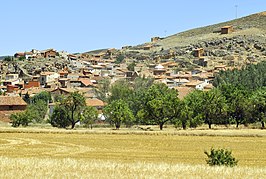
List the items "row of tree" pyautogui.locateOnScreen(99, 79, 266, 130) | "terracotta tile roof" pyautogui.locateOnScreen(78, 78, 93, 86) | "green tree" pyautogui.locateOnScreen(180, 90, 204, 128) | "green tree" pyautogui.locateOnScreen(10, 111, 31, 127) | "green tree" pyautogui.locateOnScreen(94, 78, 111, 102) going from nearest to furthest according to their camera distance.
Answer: "green tree" pyautogui.locateOnScreen(180, 90, 204, 128), "row of tree" pyautogui.locateOnScreen(99, 79, 266, 130), "green tree" pyautogui.locateOnScreen(10, 111, 31, 127), "green tree" pyautogui.locateOnScreen(94, 78, 111, 102), "terracotta tile roof" pyautogui.locateOnScreen(78, 78, 93, 86)

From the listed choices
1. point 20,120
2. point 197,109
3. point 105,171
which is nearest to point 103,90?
point 20,120

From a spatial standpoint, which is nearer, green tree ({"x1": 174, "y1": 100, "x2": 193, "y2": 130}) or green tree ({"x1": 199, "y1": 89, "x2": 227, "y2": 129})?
green tree ({"x1": 174, "y1": 100, "x2": 193, "y2": 130})

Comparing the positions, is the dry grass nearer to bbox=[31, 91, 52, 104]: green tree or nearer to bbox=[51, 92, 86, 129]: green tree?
bbox=[51, 92, 86, 129]: green tree

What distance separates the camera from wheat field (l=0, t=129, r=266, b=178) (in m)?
26.6

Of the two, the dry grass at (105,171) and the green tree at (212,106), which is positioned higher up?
the dry grass at (105,171)

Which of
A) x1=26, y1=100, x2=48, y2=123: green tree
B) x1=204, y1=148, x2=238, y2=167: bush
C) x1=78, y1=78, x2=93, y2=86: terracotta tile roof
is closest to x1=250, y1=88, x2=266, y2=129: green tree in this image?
x1=26, y1=100, x2=48, y2=123: green tree

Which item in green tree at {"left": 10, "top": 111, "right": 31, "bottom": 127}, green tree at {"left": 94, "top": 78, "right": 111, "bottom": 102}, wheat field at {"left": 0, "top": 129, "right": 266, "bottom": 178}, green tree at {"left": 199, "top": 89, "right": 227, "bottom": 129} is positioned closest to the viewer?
wheat field at {"left": 0, "top": 129, "right": 266, "bottom": 178}

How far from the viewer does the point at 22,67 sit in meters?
197

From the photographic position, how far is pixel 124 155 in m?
43.8

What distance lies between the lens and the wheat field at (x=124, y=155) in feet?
87.1

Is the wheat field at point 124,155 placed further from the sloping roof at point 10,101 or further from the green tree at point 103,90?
the green tree at point 103,90

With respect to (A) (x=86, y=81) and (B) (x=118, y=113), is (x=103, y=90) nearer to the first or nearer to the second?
(A) (x=86, y=81)

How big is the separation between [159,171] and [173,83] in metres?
139

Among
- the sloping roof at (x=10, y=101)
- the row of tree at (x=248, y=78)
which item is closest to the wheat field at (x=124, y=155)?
the sloping roof at (x=10, y=101)
